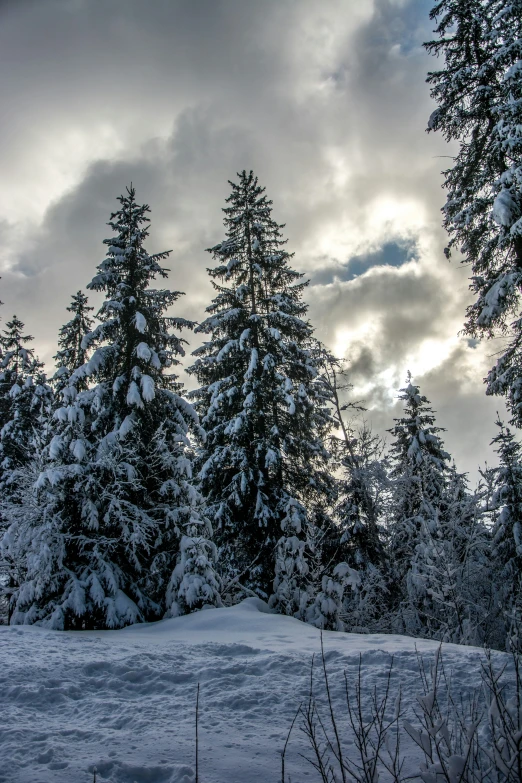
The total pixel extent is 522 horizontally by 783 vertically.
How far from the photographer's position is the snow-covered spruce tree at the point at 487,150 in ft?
29.1

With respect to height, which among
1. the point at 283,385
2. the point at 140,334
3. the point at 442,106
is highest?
the point at 442,106

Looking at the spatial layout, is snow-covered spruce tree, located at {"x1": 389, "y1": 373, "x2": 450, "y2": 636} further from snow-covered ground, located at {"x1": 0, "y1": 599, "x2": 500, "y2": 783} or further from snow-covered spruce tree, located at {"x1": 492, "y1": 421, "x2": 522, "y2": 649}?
snow-covered ground, located at {"x1": 0, "y1": 599, "x2": 500, "y2": 783}

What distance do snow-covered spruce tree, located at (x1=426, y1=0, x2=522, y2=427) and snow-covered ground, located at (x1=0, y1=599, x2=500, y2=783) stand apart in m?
6.80

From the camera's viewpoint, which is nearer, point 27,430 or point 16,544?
point 16,544

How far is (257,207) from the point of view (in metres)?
17.4

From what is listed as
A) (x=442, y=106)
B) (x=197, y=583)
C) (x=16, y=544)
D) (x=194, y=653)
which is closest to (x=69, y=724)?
(x=194, y=653)

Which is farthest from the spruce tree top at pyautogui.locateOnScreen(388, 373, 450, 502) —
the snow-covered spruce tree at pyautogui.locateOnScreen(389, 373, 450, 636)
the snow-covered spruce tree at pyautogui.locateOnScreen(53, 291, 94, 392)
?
the snow-covered spruce tree at pyautogui.locateOnScreen(53, 291, 94, 392)

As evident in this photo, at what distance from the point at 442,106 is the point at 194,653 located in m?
12.1

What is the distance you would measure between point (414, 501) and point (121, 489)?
11.8m

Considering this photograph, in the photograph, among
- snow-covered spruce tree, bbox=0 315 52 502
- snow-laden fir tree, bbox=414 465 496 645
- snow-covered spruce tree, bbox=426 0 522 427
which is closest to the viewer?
snow-covered spruce tree, bbox=426 0 522 427

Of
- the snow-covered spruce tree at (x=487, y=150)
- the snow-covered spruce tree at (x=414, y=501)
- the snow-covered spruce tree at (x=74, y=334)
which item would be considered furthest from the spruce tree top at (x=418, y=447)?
the snow-covered spruce tree at (x=74, y=334)

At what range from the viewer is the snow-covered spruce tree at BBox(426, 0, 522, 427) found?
29.1 ft

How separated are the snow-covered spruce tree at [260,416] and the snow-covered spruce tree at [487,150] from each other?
624cm

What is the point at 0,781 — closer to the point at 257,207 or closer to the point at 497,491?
the point at 497,491
